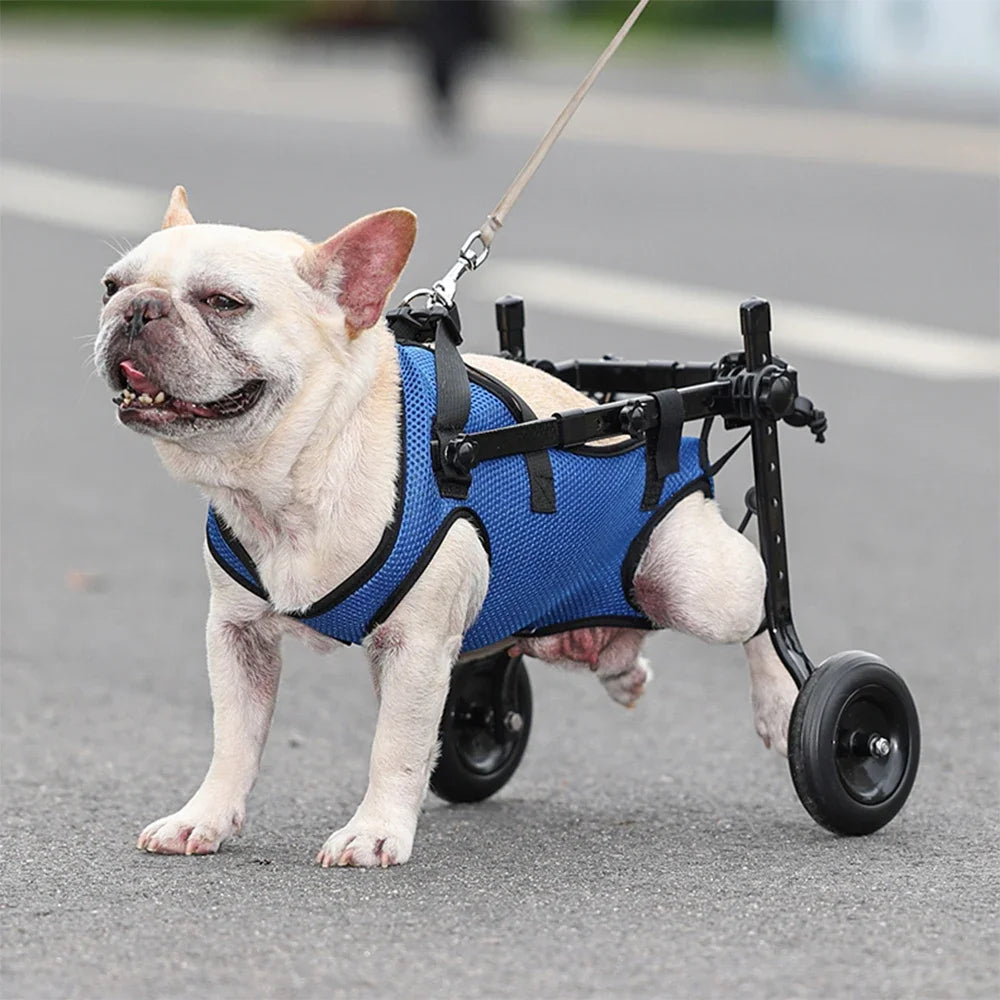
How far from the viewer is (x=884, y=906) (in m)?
4.38

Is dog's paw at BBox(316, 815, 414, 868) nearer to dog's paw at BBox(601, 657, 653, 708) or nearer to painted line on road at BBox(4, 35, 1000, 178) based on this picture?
dog's paw at BBox(601, 657, 653, 708)

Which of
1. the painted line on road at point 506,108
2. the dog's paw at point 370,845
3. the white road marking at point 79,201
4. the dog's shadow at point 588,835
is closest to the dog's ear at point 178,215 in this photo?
the dog's paw at point 370,845

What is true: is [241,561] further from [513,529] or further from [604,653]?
[604,653]

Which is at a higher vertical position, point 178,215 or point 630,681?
point 178,215

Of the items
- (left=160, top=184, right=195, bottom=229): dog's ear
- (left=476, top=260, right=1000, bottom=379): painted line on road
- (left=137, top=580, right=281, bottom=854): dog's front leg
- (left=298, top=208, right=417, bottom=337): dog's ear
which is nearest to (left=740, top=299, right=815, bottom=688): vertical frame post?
(left=298, top=208, right=417, bottom=337): dog's ear

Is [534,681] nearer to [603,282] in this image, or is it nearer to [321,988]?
[321,988]

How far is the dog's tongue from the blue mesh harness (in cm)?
40

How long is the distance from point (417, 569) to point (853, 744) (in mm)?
1091

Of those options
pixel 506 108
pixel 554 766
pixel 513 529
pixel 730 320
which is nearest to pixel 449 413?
pixel 513 529

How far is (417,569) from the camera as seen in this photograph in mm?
4504

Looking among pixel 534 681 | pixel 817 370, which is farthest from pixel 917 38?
pixel 534 681

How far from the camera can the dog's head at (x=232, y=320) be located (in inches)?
170

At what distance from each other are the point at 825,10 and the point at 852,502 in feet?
71.3

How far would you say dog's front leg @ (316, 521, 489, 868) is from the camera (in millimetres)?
4535
